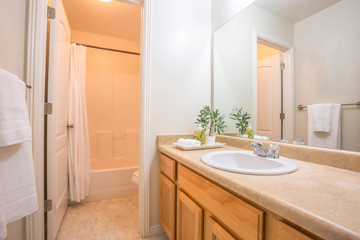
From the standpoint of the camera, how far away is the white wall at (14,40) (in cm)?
85

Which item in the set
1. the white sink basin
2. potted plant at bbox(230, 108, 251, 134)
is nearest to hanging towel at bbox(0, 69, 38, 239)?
the white sink basin

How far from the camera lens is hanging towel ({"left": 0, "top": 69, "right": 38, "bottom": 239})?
665mm

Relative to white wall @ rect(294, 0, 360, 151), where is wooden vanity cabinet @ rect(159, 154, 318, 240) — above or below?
below

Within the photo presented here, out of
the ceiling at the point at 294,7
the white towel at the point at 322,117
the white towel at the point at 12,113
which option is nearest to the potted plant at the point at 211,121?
the white towel at the point at 322,117

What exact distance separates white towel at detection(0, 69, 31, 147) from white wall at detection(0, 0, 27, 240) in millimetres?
231

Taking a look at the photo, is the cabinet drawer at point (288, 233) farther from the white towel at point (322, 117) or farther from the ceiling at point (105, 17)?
the ceiling at point (105, 17)

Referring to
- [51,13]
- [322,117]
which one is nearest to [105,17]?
[51,13]

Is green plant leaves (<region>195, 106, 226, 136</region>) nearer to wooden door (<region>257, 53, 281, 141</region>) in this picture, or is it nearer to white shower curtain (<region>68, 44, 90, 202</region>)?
wooden door (<region>257, 53, 281, 141</region>)

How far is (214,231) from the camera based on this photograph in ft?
2.31

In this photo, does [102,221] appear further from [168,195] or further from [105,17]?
[105,17]

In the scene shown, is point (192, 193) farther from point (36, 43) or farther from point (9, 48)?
point (36, 43)

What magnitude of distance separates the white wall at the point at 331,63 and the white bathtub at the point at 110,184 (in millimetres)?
2024

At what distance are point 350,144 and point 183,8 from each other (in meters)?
1.61

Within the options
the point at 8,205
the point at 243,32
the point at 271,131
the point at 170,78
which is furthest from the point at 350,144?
the point at 8,205
